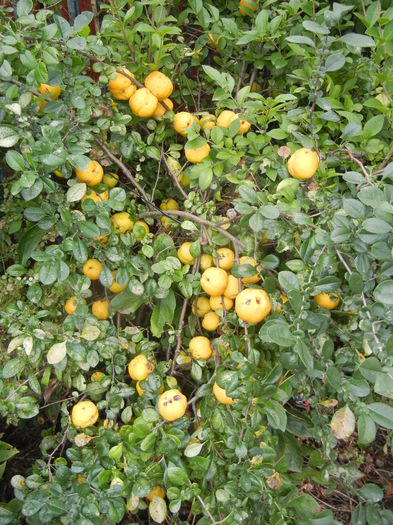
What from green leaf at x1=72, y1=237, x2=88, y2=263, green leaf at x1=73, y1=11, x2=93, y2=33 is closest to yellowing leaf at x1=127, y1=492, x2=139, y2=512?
green leaf at x1=72, y1=237, x2=88, y2=263

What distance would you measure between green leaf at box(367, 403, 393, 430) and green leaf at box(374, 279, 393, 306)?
0.25 m

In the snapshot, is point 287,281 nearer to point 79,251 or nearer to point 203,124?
point 79,251

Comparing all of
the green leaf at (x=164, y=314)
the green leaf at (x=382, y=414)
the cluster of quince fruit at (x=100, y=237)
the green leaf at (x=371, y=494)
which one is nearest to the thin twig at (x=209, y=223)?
the cluster of quince fruit at (x=100, y=237)

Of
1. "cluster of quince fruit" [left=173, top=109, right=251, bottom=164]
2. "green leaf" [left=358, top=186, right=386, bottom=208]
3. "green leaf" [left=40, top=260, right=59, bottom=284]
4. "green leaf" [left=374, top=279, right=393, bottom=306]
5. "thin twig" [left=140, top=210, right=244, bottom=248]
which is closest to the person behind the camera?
"green leaf" [left=374, top=279, right=393, bottom=306]

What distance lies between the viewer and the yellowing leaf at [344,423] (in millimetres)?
1065

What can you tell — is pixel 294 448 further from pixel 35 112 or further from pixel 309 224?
pixel 35 112

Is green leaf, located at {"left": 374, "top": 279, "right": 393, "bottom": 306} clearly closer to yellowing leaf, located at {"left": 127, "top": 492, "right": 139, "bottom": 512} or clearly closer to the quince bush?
the quince bush

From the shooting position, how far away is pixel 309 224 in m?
1.26

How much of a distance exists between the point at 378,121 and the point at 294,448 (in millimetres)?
1072

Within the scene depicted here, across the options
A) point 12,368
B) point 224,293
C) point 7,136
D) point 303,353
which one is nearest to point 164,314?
point 224,293

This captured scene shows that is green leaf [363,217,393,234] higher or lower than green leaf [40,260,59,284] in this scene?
higher

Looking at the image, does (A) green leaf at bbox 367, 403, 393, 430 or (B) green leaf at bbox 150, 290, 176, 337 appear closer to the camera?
(A) green leaf at bbox 367, 403, 393, 430

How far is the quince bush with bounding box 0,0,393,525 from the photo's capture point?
115 centimetres

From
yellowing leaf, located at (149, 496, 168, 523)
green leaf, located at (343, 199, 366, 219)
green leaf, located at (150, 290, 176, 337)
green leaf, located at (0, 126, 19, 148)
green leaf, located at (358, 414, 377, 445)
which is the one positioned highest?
green leaf, located at (0, 126, 19, 148)
